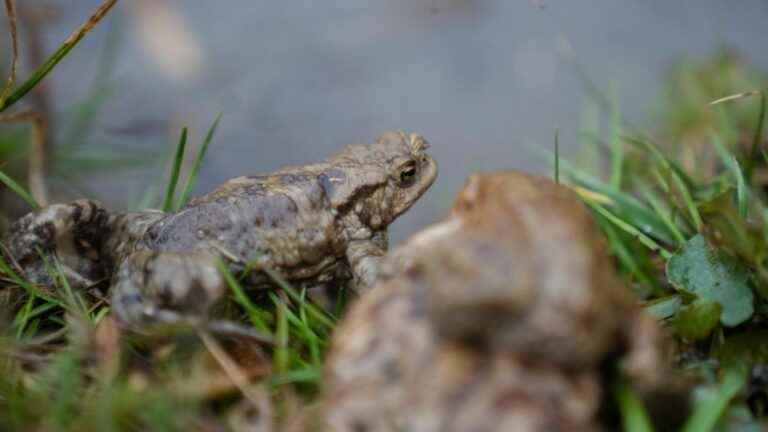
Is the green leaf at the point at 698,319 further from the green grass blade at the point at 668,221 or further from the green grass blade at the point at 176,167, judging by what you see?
the green grass blade at the point at 176,167

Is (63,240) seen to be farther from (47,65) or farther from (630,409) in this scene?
(630,409)

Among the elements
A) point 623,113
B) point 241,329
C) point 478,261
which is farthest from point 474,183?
point 623,113

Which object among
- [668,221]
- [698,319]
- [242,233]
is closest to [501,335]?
[698,319]

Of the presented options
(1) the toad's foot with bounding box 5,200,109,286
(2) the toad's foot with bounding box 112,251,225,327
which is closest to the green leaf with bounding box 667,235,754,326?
(2) the toad's foot with bounding box 112,251,225,327

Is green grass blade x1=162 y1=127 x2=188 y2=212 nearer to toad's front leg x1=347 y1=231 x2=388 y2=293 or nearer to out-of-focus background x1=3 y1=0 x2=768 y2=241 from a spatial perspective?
toad's front leg x1=347 y1=231 x2=388 y2=293

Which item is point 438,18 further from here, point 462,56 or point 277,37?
point 277,37
